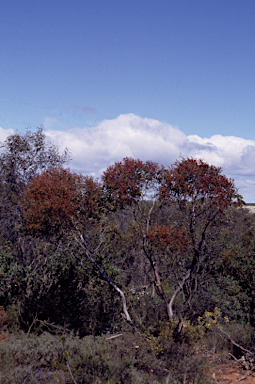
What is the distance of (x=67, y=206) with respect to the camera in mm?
10219

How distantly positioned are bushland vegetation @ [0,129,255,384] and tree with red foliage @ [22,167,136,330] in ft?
0.12

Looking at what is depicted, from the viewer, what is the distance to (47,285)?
13109 millimetres

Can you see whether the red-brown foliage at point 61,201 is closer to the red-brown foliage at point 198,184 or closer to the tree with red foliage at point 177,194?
the tree with red foliage at point 177,194

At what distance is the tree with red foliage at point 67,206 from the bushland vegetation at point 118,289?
0.04m

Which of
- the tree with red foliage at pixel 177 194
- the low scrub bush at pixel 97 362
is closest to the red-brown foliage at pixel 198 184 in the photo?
the tree with red foliage at pixel 177 194

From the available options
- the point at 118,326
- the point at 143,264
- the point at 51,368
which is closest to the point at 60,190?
the point at 51,368

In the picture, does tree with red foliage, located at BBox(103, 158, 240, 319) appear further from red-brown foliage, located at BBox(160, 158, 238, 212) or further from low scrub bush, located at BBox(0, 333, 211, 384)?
low scrub bush, located at BBox(0, 333, 211, 384)

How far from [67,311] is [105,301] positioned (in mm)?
1554

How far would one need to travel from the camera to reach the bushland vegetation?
7.38 meters

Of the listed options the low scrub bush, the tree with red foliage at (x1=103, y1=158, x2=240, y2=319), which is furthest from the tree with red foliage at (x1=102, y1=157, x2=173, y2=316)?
the low scrub bush

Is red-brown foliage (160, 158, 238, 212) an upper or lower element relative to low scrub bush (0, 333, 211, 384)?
upper

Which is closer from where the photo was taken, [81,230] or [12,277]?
[81,230]

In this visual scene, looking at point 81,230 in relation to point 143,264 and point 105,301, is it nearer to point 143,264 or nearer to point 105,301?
point 105,301

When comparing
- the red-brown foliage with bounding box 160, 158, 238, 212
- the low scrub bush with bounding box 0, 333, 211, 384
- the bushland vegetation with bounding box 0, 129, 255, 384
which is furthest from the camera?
the red-brown foliage with bounding box 160, 158, 238, 212
